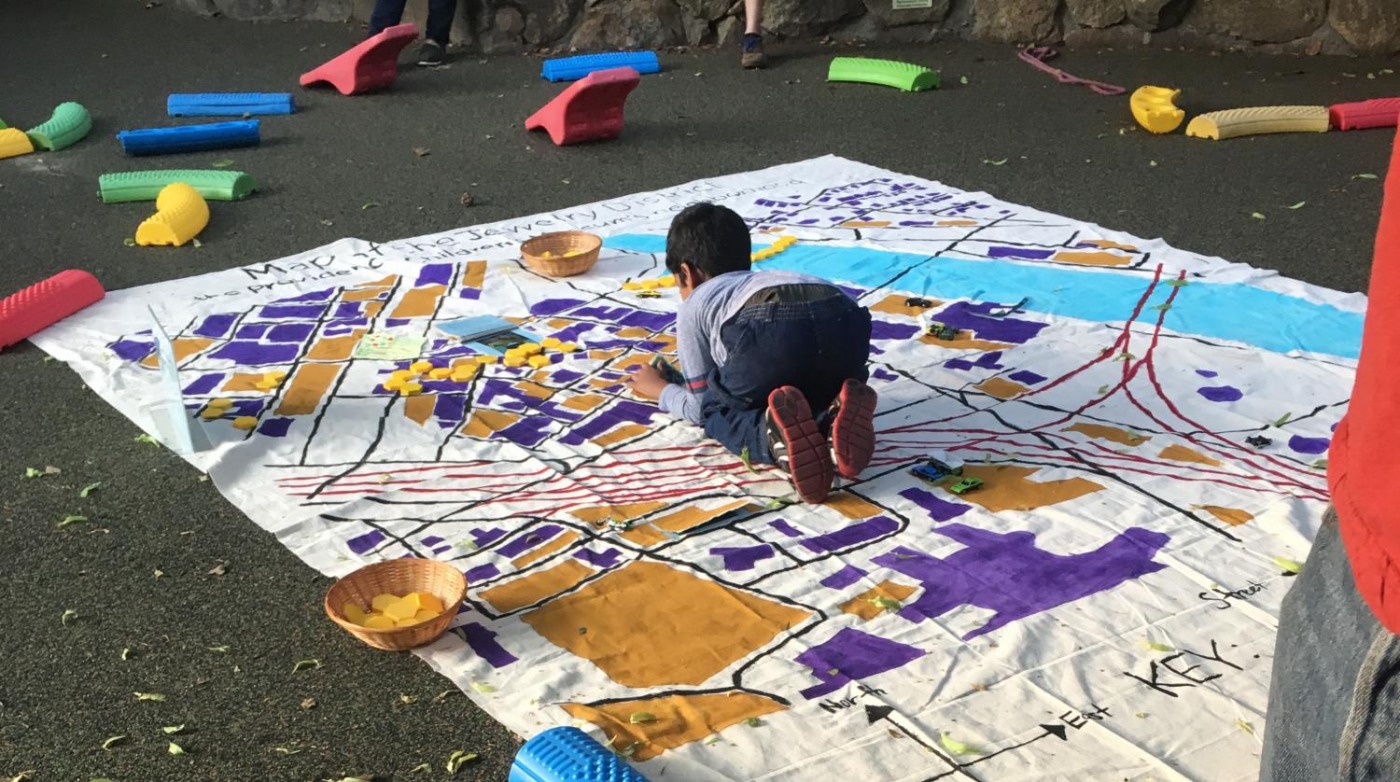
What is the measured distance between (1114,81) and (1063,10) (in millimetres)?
843

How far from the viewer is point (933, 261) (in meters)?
3.93

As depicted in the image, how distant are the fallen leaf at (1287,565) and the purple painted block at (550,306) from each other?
1.99 meters

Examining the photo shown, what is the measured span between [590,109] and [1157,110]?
2256 mm

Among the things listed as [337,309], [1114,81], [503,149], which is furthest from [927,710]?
[1114,81]

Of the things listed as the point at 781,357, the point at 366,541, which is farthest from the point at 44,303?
the point at 781,357

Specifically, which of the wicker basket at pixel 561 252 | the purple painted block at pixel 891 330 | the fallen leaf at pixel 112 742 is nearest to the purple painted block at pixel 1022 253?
the purple painted block at pixel 891 330

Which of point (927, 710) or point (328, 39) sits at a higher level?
point (328, 39)

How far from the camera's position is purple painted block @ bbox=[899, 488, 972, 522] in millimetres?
2531

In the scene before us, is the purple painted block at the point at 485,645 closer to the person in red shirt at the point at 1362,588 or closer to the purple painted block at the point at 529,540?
the purple painted block at the point at 529,540

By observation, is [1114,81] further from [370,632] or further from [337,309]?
[370,632]

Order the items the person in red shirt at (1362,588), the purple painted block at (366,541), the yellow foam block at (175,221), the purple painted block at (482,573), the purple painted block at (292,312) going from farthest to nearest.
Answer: the yellow foam block at (175,221) < the purple painted block at (292,312) < the purple painted block at (366,541) < the purple painted block at (482,573) < the person in red shirt at (1362,588)

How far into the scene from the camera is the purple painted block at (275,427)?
2953 millimetres

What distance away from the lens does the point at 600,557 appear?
7.99ft

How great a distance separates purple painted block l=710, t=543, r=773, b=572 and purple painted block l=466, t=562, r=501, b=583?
0.40m
